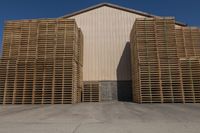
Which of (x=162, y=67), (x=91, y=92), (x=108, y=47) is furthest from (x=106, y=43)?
(x=162, y=67)

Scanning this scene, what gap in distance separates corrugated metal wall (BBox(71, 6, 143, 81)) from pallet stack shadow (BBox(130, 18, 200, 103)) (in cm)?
359

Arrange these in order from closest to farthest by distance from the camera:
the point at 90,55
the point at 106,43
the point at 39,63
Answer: the point at 39,63, the point at 90,55, the point at 106,43

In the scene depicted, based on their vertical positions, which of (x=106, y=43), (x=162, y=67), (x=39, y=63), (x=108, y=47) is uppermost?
(x=106, y=43)

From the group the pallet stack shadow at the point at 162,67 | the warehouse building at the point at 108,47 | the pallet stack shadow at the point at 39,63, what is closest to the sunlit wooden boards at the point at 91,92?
the warehouse building at the point at 108,47

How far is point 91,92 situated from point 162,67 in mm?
5988

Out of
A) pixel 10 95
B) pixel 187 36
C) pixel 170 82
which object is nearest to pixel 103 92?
pixel 170 82

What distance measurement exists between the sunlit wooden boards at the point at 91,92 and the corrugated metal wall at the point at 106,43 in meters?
1.56

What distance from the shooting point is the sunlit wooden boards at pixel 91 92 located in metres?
14.9

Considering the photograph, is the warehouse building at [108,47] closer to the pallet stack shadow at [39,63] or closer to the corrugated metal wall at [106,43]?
the corrugated metal wall at [106,43]

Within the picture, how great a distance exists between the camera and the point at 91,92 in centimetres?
1499

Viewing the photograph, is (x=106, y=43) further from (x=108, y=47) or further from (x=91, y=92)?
(x=91, y=92)

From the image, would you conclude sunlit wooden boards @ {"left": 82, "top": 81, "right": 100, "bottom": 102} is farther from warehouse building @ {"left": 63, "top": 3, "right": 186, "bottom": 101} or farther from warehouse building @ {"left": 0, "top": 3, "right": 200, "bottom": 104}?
warehouse building @ {"left": 63, "top": 3, "right": 186, "bottom": 101}

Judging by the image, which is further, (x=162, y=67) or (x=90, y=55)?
(x=90, y=55)

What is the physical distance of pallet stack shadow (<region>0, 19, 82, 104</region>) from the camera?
12.7 m
